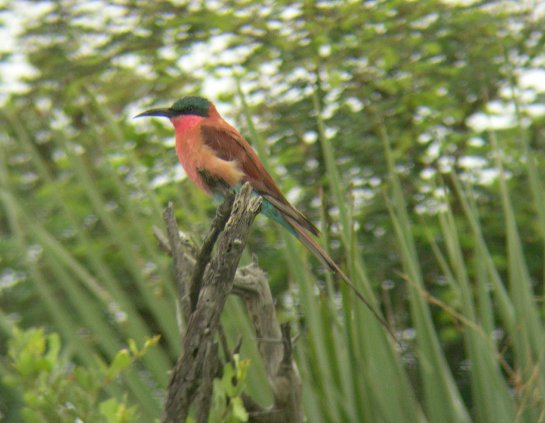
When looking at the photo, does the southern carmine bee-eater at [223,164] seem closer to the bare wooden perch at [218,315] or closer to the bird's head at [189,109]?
the bird's head at [189,109]

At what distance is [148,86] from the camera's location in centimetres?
425

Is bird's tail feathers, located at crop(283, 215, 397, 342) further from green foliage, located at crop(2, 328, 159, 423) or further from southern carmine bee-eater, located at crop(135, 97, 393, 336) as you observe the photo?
green foliage, located at crop(2, 328, 159, 423)

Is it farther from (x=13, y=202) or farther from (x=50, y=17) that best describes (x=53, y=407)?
(x=50, y=17)

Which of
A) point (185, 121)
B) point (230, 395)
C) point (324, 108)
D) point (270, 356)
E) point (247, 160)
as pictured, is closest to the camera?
point (230, 395)

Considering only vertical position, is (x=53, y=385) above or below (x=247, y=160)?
above

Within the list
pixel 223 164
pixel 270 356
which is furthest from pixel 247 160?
pixel 270 356

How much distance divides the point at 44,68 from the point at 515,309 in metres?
2.71

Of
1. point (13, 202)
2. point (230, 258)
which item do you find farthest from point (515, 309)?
point (13, 202)

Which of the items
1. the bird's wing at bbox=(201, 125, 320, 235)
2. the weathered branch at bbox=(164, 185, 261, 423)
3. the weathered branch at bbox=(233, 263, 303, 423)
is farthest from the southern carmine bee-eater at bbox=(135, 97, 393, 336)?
the weathered branch at bbox=(164, 185, 261, 423)

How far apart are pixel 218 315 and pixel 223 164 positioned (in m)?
0.94

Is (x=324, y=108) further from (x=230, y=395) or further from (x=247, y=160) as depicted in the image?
(x=230, y=395)

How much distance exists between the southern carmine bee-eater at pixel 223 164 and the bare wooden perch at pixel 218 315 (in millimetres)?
225

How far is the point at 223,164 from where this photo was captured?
2.70 m

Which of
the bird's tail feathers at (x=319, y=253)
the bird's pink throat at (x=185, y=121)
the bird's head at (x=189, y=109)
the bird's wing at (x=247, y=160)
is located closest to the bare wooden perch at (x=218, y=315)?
the bird's tail feathers at (x=319, y=253)
